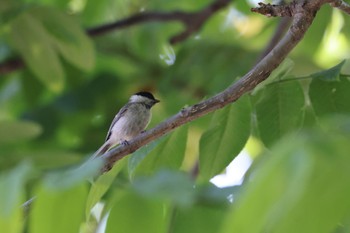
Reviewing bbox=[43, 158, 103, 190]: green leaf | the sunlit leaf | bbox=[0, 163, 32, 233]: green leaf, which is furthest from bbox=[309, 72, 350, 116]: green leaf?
bbox=[0, 163, 32, 233]: green leaf

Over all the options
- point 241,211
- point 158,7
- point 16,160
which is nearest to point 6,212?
point 241,211

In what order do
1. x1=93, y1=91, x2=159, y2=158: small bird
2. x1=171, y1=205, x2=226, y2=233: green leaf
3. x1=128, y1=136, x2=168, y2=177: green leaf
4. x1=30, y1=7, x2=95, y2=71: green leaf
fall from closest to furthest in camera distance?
x1=171, y1=205, x2=226, y2=233: green leaf → x1=128, y1=136, x2=168, y2=177: green leaf → x1=30, y1=7, x2=95, y2=71: green leaf → x1=93, y1=91, x2=159, y2=158: small bird

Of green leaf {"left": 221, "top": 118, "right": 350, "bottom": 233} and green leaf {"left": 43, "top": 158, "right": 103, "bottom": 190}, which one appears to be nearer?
green leaf {"left": 221, "top": 118, "right": 350, "bottom": 233}

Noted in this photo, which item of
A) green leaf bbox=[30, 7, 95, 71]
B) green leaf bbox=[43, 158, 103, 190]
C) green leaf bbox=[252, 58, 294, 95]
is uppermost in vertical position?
green leaf bbox=[30, 7, 95, 71]

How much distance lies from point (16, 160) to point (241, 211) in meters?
1.53

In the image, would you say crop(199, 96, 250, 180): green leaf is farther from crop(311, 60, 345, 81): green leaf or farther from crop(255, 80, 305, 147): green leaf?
crop(311, 60, 345, 81): green leaf

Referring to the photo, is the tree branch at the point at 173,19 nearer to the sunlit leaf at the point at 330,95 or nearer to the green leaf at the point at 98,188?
the sunlit leaf at the point at 330,95

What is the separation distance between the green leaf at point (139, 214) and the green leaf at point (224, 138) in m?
0.97

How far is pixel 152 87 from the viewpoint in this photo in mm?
6660

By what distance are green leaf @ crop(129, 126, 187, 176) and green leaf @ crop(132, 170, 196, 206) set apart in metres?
1.15

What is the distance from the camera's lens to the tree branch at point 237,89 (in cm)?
266

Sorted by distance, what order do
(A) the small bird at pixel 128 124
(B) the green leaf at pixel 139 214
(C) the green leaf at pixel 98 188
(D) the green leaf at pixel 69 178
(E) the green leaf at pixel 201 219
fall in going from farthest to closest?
(A) the small bird at pixel 128 124 → (C) the green leaf at pixel 98 188 → (E) the green leaf at pixel 201 219 → (B) the green leaf at pixel 139 214 → (D) the green leaf at pixel 69 178

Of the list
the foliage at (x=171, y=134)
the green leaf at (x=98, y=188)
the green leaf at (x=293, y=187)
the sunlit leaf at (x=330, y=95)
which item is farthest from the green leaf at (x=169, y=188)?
the sunlit leaf at (x=330, y=95)

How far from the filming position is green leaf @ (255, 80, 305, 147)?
287 centimetres
